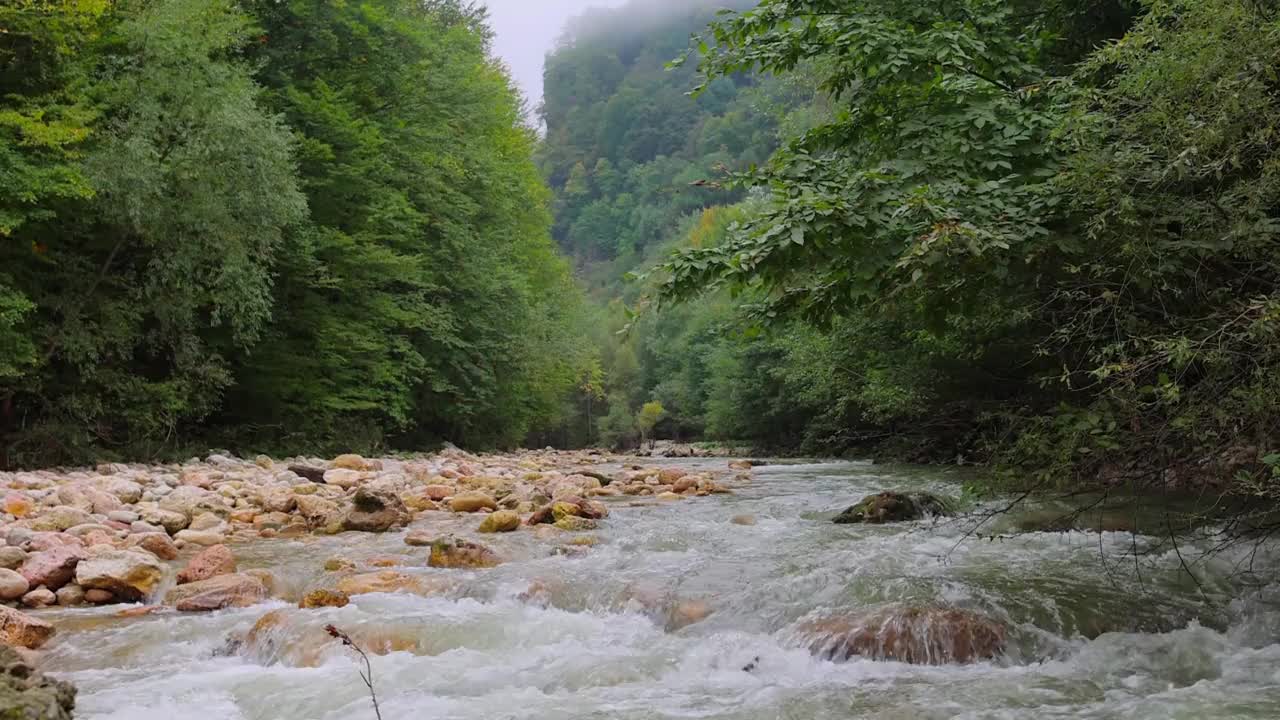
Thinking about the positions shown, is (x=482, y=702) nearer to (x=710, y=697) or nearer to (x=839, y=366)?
(x=710, y=697)

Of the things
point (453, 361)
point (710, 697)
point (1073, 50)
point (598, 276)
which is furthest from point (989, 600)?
point (598, 276)

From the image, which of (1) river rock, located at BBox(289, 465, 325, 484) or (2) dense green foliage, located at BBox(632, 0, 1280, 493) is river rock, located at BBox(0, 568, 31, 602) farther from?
(1) river rock, located at BBox(289, 465, 325, 484)

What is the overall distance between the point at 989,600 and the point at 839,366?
9.76m

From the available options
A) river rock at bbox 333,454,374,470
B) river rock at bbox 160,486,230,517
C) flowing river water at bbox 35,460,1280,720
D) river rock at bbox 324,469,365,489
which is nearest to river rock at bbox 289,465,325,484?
river rock at bbox 324,469,365,489

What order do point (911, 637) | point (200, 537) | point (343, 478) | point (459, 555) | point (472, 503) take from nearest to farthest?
1. point (911, 637)
2. point (459, 555)
3. point (200, 537)
4. point (472, 503)
5. point (343, 478)

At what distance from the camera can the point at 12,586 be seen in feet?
19.7

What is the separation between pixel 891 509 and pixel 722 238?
5050 mm

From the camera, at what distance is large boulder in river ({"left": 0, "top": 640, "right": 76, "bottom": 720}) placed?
2893 mm

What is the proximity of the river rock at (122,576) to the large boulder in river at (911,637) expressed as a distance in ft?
14.9

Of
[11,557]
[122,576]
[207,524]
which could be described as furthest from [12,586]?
[207,524]

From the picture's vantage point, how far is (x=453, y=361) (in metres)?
24.9

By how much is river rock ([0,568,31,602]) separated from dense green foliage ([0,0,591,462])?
7.18m

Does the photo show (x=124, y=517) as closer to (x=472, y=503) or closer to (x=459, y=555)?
(x=459, y=555)

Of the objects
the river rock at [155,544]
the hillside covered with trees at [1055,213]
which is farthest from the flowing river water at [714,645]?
the hillside covered with trees at [1055,213]
